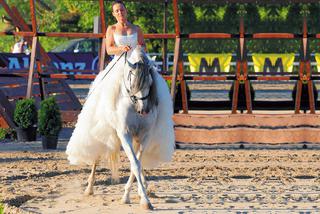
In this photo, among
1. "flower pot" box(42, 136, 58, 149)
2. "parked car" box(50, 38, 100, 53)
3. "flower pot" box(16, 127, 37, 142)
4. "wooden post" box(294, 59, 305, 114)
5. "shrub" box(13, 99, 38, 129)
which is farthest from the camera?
"parked car" box(50, 38, 100, 53)

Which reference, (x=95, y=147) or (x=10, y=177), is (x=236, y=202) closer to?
(x=95, y=147)

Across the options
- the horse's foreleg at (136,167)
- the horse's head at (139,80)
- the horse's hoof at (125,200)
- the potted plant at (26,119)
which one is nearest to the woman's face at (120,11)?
the horse's head at (139,80)

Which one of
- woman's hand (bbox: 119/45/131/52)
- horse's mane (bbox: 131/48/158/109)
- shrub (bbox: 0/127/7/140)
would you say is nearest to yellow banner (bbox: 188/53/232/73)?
shrub (bbox: 0/127/7/140)

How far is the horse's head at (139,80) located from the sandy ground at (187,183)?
3.88 ft

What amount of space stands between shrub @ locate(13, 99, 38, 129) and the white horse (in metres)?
5.47

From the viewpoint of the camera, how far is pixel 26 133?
60.2ft

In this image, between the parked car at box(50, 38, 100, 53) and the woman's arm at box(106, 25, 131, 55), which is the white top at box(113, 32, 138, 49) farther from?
the parked car at box(50, 38, 100, 53)

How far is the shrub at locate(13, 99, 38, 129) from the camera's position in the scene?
17828 millimetres

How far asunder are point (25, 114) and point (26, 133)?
65 centimetres

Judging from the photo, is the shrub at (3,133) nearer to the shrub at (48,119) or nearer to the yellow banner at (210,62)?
the shrub at (48,119)

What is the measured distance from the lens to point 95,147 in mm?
12141

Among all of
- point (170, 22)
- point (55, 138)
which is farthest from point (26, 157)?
point (170, 22)

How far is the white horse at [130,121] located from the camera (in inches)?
438

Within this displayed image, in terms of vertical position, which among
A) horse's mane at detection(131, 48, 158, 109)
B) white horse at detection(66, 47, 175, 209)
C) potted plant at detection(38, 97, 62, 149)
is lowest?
potted plant at detection(38, 97, 62, 149)
